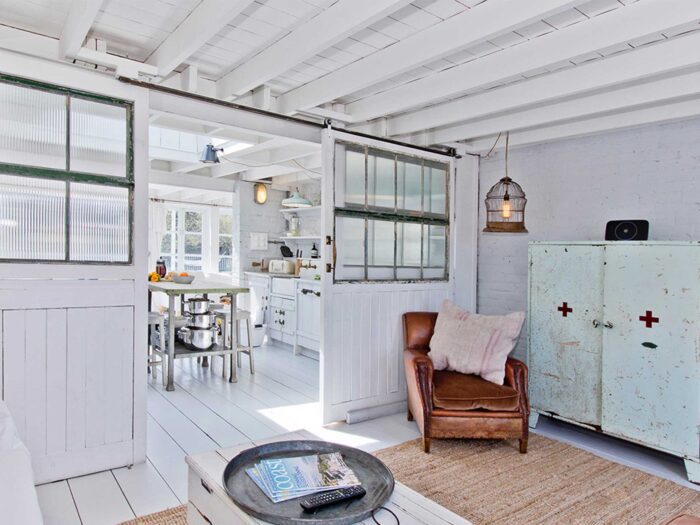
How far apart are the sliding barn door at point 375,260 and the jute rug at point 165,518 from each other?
1.45m

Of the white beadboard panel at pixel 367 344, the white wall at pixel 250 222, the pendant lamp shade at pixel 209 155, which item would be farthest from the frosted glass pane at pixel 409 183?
the white wall at pixel 250 222

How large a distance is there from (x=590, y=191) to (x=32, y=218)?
153 inches

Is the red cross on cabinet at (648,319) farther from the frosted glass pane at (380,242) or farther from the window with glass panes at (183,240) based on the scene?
the window with glass panes at (183,240)

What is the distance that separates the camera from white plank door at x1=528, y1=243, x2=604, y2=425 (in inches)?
134

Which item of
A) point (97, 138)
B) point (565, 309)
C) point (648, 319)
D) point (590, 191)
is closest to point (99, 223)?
point (97, 138)

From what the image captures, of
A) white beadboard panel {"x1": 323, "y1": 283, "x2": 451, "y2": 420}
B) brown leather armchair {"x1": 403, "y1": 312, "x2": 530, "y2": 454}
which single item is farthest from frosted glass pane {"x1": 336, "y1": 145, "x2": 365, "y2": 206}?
brown leather armchair {"x1": 403, "y1": 312, "x2": 530, "y2": 454}

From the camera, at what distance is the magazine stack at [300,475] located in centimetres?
165

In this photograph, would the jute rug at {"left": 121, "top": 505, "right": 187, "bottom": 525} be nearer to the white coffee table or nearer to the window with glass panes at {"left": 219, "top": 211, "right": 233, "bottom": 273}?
the white coffee table

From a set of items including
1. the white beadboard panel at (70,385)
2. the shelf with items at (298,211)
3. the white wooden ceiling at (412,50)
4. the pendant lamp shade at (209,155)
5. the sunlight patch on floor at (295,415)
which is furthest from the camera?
the shelf with items at (298,211)

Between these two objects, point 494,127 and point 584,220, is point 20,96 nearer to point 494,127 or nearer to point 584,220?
point 494,127

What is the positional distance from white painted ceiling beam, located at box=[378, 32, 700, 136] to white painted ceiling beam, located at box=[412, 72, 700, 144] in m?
0.11

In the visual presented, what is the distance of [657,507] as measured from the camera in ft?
8.37

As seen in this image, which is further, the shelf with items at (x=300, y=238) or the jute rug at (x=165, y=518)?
the shelf with items at (x=300, y=238)

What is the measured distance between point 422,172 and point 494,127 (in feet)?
2.47
